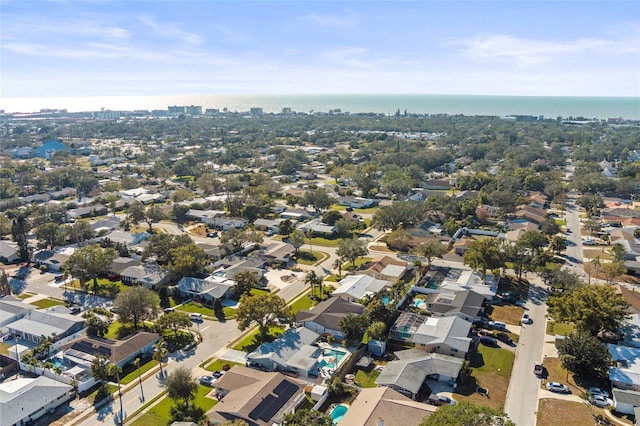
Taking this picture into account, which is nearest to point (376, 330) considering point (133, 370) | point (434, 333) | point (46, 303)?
point (434, 333)

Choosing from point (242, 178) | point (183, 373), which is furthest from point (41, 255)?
point (242, 178)

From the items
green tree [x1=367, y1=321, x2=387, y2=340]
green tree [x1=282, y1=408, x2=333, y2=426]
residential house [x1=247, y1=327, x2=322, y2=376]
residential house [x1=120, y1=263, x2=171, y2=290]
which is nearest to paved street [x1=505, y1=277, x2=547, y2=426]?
green tree [x1=367, y1=321, x2=387, y2=340]

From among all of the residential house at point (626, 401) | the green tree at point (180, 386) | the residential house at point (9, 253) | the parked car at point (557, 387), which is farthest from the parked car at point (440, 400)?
the residential house at point (9, 253)

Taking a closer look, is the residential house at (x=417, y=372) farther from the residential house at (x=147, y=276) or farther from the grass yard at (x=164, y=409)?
the residential house at (x=147, y=276)

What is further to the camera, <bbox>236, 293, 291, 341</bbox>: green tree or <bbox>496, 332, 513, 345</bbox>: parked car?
<bbox>496, 332, 513, 345</bbox>: parked car

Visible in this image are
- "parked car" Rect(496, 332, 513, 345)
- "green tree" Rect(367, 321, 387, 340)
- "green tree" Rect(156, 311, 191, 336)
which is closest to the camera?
"green tree" Rect(367, 321, 387, 340)

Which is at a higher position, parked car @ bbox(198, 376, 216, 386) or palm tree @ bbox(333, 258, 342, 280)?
palm tree @ bbox(333, 258, 342, 280)

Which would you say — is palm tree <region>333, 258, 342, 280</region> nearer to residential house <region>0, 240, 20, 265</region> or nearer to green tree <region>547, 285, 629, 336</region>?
green tree <region>547, 285, 629, 336</region>

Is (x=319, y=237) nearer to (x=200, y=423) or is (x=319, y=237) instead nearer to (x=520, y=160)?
(x=200, y=423)
